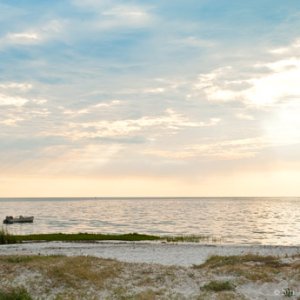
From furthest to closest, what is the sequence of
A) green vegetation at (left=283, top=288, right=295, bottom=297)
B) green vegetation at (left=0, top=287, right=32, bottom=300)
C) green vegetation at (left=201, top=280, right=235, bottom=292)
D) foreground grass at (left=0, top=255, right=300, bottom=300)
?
green vegetation at (left=201, top=280, right=235, bottom=292) < foreground grass at (left=0, top=255, right=300, bottom=300) < green vegetation at (left=283, top=288, right=295, bottom=297) < green vegetation at (left=0, top=287, right=32, bottom=300)

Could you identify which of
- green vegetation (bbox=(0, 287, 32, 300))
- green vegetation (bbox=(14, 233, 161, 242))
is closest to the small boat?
green vegetation (bbox=(14, 233, 161, 242))

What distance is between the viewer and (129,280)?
62.5 feet

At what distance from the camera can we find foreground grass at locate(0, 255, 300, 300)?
56.1 ft

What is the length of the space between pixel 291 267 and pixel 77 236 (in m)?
31.9

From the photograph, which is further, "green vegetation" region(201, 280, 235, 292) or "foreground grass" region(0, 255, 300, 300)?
"green vegetation" region(201, 280, 235, 292)

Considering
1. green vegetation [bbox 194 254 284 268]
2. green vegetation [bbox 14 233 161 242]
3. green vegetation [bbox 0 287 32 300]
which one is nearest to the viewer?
green vegetation [bbox 0 287 32 300]

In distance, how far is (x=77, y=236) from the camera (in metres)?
49.8

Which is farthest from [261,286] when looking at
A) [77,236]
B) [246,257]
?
[77,236]

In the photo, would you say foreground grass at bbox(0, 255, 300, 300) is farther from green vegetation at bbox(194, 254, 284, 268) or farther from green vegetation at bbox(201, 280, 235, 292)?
green vegetation at bbox(194, 254, 284, 268)

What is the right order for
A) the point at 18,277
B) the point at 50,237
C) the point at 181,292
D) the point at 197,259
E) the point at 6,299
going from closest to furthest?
the point at 6,299 → the point at 181,292 → the point at 18,277 → the point at 197,259 → the point at 50,237

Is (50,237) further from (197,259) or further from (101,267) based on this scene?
(101,267)

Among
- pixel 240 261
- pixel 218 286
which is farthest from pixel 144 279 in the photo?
pixel 240 261

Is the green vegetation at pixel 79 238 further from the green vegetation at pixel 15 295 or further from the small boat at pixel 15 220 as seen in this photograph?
the small boat at pixel 15 220

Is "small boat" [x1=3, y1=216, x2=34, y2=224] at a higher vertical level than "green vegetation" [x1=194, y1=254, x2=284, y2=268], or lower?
lower
